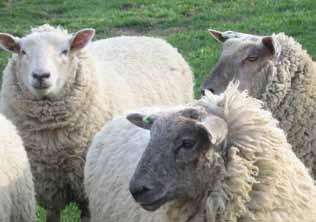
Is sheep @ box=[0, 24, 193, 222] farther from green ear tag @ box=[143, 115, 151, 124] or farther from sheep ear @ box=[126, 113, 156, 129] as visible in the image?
green ear tag @ box=[143, 115, 151, 124]

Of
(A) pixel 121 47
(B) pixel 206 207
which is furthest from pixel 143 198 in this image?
(A) pixel 121 47

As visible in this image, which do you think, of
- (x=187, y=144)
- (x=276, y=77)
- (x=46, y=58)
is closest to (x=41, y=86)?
(x=46, y=58)

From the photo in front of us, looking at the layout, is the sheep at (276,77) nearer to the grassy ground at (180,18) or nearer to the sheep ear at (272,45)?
the sheep ear at (272,45)

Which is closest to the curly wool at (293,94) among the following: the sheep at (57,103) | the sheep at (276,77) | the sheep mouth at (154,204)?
the sheep at (276,77)

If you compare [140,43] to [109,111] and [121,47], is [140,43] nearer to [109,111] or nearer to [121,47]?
[121,47]

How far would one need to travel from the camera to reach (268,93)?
18.2ft

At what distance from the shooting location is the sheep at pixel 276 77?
5516 millimetres

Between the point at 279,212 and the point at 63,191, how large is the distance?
278 centimetres

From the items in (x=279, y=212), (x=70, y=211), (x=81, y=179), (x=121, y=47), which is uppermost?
(x=279, y=212)

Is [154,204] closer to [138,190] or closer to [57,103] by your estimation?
[138,190]

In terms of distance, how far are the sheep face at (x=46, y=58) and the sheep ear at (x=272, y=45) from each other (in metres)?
1.66

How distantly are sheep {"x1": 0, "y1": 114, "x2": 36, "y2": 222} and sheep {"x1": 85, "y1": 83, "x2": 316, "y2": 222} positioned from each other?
46.1 inches

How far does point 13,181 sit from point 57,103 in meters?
1.49

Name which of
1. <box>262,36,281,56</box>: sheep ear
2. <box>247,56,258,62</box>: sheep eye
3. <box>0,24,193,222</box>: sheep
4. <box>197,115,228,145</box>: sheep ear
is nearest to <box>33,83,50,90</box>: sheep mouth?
<box>0,24,193,222</box>: sheep
